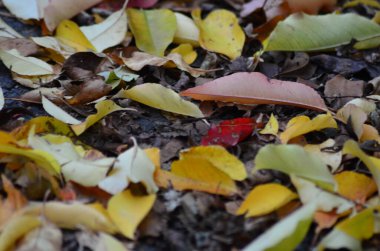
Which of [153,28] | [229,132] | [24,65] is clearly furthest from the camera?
[153,28]

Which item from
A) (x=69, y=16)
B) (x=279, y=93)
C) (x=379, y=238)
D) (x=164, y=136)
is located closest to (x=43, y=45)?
(x=69, y=16)

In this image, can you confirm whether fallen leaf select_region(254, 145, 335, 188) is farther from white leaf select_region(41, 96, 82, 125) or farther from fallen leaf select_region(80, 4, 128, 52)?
fallen leaf select_region(80, 4, 128, 52)

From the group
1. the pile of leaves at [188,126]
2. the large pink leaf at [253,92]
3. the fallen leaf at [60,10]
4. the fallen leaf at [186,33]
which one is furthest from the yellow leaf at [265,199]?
the fallen leaf at [60,10]

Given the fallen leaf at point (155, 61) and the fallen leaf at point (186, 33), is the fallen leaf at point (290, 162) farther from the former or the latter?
the fallen leaf at point (186, 33)

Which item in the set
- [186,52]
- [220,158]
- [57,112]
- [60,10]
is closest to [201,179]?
[220,158]

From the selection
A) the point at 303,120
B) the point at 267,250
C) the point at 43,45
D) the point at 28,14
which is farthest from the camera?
the point at 28,14

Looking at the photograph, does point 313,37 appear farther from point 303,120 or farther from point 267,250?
point 267,250

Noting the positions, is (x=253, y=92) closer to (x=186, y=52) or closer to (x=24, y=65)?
(x=186, y=52)
